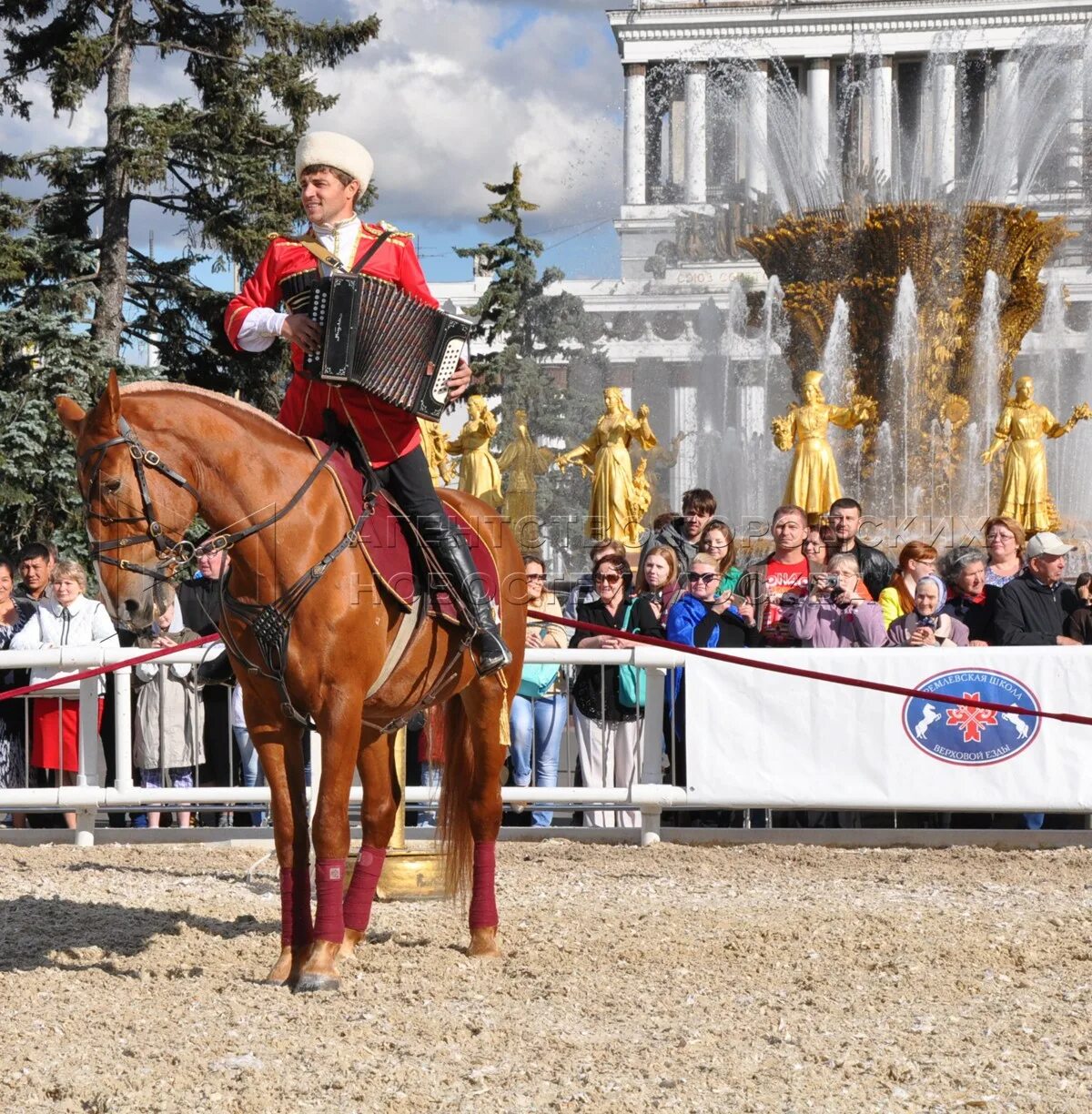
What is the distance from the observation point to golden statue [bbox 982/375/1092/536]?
2625 centimetres

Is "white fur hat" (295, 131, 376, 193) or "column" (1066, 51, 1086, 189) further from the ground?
"column" (1066, 51, 1086, 189)

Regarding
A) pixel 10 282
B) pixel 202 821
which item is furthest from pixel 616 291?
pixel 202 821

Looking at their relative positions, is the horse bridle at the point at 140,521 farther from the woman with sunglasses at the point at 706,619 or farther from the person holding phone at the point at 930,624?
the person holding phone at the point at 930,624

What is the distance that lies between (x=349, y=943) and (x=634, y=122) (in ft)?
207

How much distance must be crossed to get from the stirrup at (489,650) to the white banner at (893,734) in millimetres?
3064

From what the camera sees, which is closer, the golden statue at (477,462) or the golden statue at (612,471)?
the golden statue at (612,471)

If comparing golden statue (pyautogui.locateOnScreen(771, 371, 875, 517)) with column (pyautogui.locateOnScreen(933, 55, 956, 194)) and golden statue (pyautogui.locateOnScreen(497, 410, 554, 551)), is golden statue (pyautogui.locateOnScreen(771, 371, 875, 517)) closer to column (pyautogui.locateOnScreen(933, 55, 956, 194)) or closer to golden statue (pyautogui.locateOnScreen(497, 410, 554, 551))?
golden statue (pyautogui.locateOnScreen(497, 410, 554, 551))

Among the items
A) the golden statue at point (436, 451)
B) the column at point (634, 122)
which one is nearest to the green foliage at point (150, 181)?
the golden statue at point (436, 451)

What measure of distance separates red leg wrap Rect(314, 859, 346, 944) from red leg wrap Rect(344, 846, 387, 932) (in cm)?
63

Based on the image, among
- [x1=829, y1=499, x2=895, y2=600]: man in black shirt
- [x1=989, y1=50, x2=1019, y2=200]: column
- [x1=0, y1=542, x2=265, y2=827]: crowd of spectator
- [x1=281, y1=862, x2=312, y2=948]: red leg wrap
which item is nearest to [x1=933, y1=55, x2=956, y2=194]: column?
[x1=989, y1=50, x2=1019, y2=200]: column

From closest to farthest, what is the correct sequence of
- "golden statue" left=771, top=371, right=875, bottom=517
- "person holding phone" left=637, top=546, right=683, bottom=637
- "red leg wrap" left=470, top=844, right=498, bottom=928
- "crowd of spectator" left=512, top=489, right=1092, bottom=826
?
"red leg wrap" left=470, top=844, right=498, bottom=928 → "crowd of spectator" left=512, top=489, right=1092, bottom=826 → "person holding phone" left=637, top=546, right=683, bottom=637 → "golden statue" left=771, top=371, right=875, bottom=517

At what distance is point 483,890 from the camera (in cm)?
732

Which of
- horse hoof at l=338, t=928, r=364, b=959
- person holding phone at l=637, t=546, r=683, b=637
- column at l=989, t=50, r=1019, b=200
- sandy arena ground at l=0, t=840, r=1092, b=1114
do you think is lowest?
sandy arena ground at l=0, t=840, r=1092, b=1114

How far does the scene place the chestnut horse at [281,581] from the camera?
5875 mm
